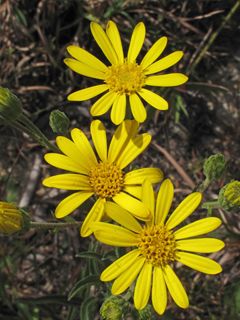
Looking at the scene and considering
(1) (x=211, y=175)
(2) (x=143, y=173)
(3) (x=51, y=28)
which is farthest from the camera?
(3) (x=51, y=28)

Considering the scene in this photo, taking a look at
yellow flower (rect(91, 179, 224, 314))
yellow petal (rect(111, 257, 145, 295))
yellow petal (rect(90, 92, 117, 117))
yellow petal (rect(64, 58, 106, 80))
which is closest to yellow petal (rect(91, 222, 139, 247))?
yellow flower (rect(91, 179, 224, 314))

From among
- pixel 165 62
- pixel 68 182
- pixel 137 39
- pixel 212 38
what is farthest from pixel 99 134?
pixel 212 38

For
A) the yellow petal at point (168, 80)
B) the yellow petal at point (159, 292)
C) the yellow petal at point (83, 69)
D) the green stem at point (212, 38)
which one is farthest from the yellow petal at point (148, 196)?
the green stem at point (212, 38)

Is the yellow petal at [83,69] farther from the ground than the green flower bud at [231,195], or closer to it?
farther from the ground

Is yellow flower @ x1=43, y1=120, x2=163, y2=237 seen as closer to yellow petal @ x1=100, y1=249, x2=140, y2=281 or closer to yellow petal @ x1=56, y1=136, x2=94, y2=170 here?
yellow petal @ x1=56, y1=136, x2=94, y2=170

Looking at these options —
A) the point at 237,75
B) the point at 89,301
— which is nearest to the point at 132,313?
the point at 89,301

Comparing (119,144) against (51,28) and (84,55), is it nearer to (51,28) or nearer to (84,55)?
(84,55)

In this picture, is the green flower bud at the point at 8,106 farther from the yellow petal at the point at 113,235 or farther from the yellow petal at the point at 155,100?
the yellow petal at the point at 113,235

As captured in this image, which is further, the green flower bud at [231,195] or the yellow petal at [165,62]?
the yellow petal at [165,62]
